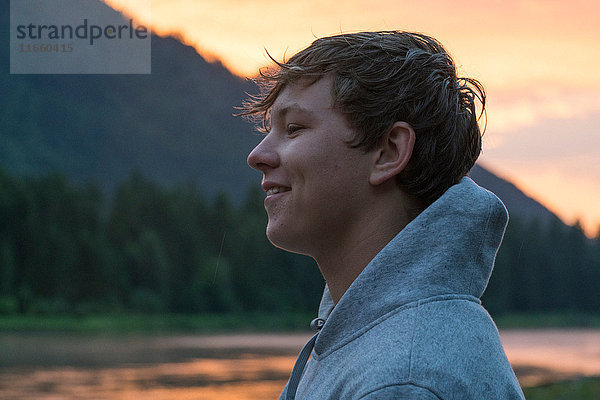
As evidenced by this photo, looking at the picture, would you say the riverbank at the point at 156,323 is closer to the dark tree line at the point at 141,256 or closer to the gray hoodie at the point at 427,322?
the dark tree line at the point at 141,256

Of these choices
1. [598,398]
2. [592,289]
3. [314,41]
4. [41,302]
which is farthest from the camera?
[592,289]

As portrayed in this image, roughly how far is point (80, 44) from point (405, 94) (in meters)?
166

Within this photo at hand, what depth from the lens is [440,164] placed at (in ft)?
5.45

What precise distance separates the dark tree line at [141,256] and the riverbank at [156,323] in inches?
42.6

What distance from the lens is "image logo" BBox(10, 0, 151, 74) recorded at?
4899 inches

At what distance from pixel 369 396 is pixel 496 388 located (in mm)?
235

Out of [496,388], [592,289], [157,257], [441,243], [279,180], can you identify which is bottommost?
[592,289]

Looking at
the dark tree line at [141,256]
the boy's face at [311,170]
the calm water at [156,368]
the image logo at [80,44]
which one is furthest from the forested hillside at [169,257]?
the image logo at [80,44]

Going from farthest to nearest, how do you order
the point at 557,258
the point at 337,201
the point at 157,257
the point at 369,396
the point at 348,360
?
the point at 557,258 → the point at 157,257 → the point at 337,201 → the point at 348,360 → the point at 369,396

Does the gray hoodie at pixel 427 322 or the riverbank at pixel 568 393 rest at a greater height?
the gray hoodie at pixel 427 322

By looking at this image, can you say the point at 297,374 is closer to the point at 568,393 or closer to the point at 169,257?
the point at 568,393

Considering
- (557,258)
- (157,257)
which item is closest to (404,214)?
(157,257)

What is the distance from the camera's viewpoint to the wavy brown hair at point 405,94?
5.35 feet

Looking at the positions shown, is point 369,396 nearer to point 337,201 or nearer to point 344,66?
point 337,201
